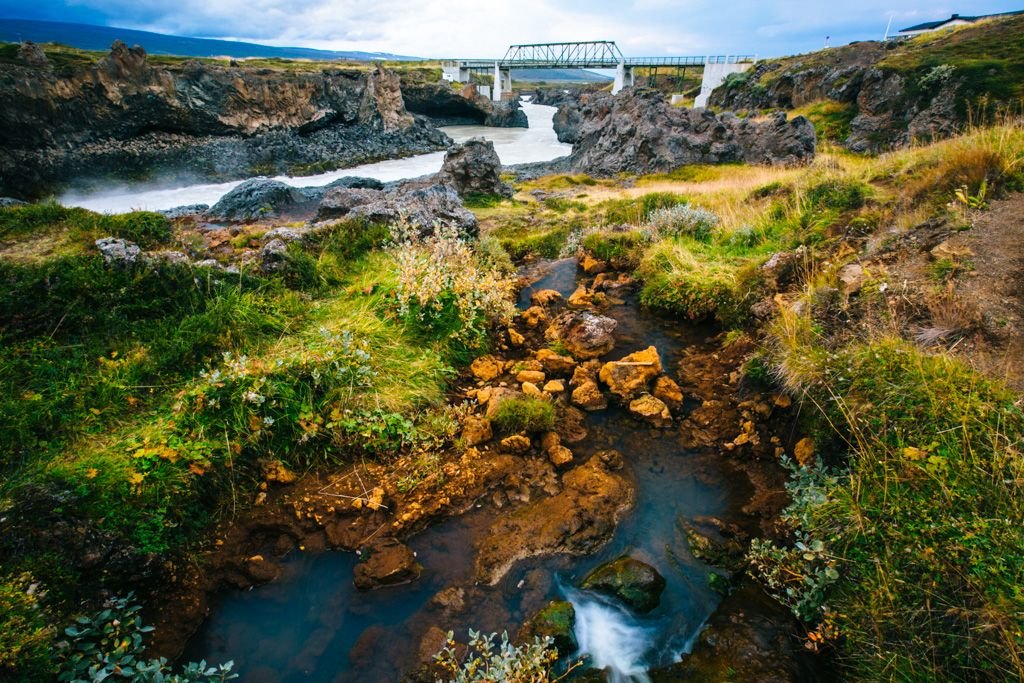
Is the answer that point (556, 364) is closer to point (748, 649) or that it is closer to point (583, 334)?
point (583, 334)

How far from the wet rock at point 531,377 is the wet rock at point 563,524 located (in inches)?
67.5

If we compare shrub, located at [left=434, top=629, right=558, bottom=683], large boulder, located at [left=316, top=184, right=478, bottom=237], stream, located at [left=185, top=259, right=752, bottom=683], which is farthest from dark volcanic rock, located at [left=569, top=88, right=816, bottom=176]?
shrub, located at [left=434, top=629, right=558, bottom=683]

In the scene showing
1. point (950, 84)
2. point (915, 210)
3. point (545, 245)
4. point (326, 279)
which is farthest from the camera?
point (950, 84)

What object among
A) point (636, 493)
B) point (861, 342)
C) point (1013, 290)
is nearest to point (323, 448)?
point (636, 493)

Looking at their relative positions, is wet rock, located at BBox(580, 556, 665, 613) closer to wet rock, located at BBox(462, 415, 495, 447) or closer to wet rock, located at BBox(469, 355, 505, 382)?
wet rock, located at BBox(462, 415, 495, 447)

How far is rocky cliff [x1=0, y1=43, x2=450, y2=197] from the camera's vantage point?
2672cm

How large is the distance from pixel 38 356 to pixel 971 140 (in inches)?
582

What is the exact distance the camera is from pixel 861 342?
5.37 metres

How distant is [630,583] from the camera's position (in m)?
4.25

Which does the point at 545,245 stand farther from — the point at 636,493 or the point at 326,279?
the point at 636,493

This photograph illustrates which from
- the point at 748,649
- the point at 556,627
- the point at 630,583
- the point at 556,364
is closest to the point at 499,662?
the point at 556,627

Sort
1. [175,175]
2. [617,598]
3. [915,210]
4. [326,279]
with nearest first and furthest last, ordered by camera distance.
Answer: [617,598]
[915,210]
[326,279]
[175,175]

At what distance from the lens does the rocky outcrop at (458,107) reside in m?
63.5

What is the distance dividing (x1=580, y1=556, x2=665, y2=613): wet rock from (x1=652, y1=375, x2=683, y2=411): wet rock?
2667 millimetres
